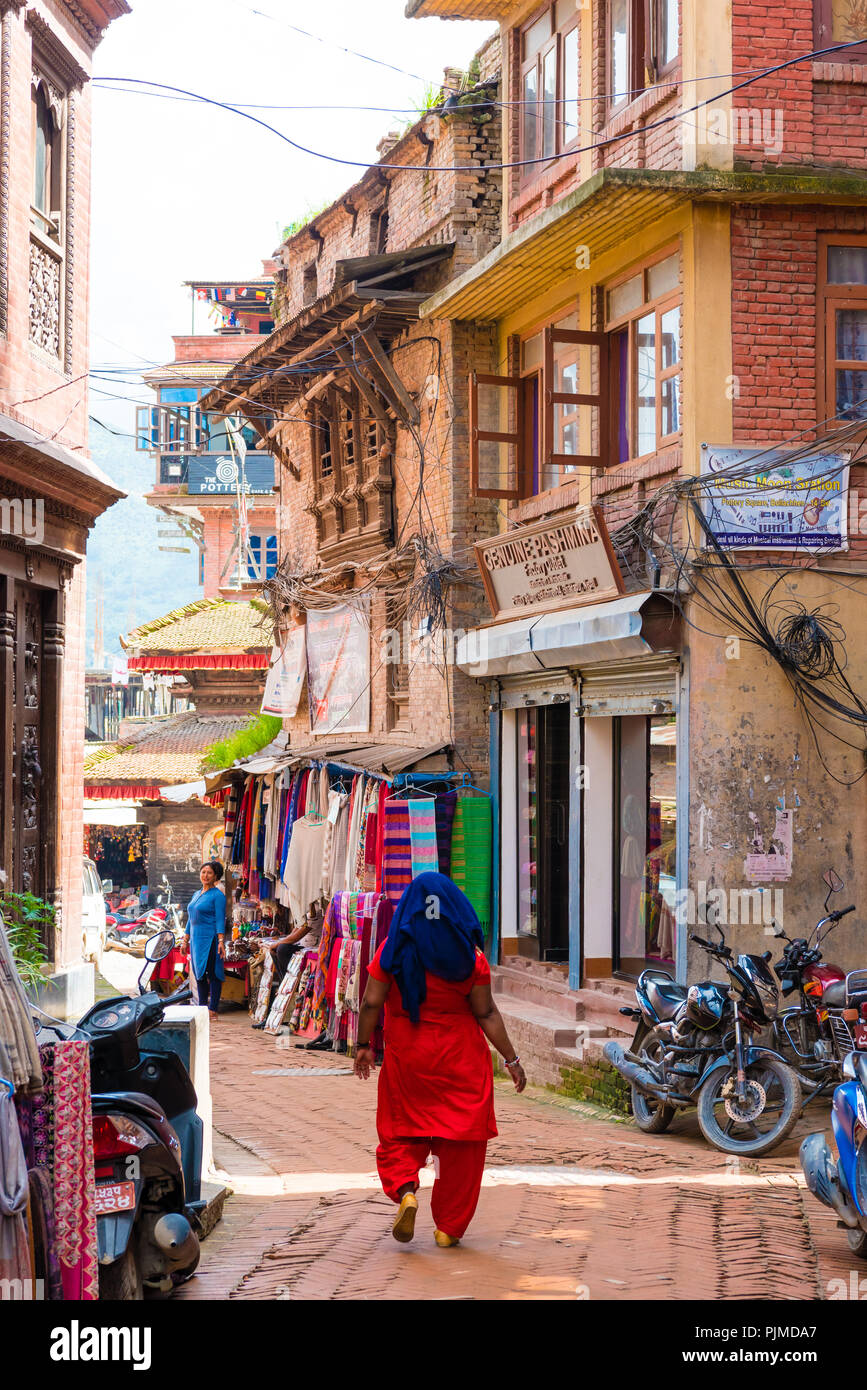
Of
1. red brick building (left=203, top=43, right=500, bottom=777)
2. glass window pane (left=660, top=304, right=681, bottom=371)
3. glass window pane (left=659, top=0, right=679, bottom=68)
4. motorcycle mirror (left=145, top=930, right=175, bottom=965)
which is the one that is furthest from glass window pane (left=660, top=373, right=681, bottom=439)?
motorcycle mirror (left=145, top=930, right=175, bottom=965)

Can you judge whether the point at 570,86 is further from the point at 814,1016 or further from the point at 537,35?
the point at 814,1016

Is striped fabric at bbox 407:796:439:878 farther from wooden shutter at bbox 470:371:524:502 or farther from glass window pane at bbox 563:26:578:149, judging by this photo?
glass window pane at bbox 563:26:578:149

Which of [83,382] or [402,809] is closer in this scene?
[83,382]

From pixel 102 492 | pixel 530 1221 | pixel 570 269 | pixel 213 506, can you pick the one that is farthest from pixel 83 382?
pixel 213 506

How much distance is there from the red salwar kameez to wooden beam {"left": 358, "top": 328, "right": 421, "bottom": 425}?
10.4 m

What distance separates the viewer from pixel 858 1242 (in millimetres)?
6359

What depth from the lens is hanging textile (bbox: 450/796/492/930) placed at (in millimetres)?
15070

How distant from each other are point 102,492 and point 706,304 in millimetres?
5599

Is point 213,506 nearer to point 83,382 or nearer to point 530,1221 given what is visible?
point 83,382

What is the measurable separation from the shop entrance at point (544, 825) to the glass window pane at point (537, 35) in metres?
6.41

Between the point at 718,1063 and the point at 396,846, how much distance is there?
6004mm

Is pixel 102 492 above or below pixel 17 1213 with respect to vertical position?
above

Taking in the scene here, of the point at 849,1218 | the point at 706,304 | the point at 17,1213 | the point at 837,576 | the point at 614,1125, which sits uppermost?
the point at 706,304

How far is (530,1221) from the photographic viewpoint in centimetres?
709
